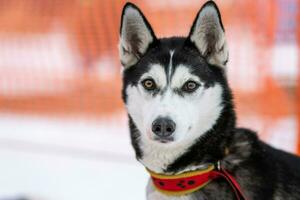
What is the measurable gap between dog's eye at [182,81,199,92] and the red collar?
1.20 feet

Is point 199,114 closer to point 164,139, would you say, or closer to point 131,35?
point 164,139

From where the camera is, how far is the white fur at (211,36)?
288 cm

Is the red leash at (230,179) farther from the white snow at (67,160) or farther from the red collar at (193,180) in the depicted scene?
the white snow at (67,160)

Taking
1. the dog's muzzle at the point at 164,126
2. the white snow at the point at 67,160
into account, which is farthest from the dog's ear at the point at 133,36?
the white snow at the point at 67,160

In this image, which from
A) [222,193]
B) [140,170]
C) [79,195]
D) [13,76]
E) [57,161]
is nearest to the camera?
[222,193]

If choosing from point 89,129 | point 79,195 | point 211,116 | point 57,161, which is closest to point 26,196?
point 79,195

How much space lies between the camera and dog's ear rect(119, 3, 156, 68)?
9.74ft

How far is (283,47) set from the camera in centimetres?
560

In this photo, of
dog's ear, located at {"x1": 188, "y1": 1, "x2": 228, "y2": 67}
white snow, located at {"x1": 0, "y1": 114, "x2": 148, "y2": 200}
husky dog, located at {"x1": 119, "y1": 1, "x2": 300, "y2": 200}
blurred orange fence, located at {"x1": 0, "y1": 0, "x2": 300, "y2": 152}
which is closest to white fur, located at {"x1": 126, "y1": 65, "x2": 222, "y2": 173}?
husky dog, located at {"x1": 119, "y1": 1, "x2": 300, "y2": 200}

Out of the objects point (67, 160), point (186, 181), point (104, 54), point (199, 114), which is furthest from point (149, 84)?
point (104, 54)

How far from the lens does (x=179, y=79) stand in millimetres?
2873

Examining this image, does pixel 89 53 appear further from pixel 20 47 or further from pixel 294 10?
pixel 294 10

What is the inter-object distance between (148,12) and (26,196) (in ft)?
6.92

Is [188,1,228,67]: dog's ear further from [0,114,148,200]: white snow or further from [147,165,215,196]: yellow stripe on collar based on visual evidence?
[0,114,148,200]: white snow
